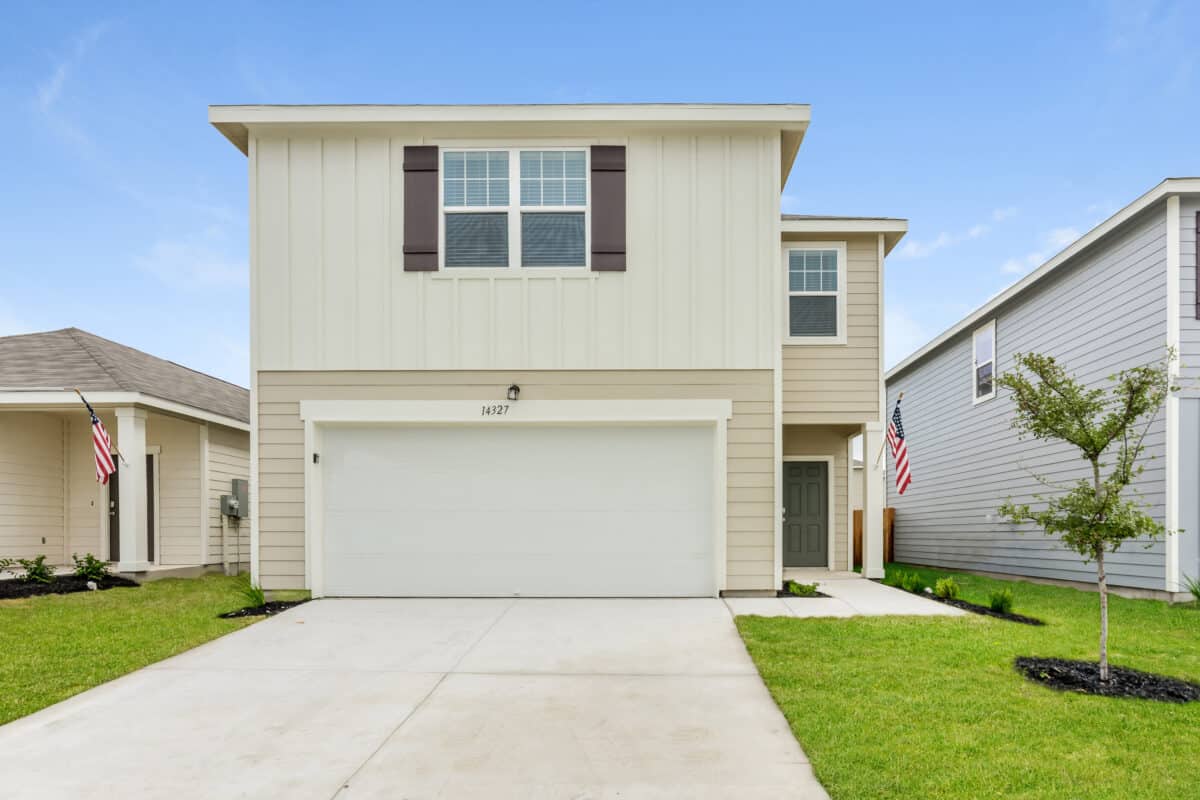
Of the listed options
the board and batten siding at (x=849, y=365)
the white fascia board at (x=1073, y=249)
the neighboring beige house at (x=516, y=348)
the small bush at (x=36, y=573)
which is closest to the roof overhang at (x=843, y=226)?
the board and batten siding at (x=849, y=365)

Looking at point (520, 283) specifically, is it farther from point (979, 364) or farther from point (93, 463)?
point (979, 364)

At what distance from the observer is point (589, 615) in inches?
291

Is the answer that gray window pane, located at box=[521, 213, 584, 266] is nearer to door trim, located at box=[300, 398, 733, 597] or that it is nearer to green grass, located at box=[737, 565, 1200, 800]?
door trim, located at box=[300, 398, 733, 597]

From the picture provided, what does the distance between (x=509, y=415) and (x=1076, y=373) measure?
333 inches

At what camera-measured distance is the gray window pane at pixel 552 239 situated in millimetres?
8469

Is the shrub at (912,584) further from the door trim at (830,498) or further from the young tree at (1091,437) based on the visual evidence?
the young tree at (1091,437)

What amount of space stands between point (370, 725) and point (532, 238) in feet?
18.3

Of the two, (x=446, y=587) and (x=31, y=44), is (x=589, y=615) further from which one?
(x=31, y=44)

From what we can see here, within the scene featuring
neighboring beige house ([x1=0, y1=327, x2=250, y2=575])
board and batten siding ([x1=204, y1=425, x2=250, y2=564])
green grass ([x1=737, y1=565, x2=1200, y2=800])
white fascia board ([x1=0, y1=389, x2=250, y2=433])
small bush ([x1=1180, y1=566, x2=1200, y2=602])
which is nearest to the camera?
green grass ([x1=737, y1=565, x2=1200, y2=800])

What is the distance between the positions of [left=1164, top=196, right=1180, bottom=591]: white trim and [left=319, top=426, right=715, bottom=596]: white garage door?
5503 mm

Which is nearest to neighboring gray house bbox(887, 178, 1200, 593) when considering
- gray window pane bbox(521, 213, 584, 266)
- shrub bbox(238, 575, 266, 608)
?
gray window pane bbox(521, 213, 584, 266)

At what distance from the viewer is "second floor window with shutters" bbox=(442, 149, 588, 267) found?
8.46m

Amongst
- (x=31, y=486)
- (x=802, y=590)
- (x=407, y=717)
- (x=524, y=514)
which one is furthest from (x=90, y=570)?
(x=802, y=590)

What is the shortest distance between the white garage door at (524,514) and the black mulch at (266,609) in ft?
1.40
